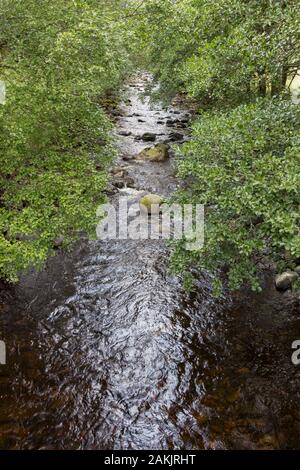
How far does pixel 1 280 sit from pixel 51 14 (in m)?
7.27

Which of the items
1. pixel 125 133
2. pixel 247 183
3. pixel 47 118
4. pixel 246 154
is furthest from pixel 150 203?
pixel 125 133

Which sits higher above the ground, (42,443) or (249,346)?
(249,346)

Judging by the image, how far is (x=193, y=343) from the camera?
9086 mm

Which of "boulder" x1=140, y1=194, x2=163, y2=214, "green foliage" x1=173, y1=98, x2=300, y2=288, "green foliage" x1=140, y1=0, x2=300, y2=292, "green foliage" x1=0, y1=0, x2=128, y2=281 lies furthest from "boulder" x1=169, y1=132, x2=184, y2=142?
"green foliage" x1=173, y1=98, x2=300, y2=288

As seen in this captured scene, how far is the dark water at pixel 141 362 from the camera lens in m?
7.12

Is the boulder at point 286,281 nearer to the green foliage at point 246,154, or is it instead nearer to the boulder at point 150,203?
the green foliage at point 246,154

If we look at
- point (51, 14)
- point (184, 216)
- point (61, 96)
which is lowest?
point (184, 216)

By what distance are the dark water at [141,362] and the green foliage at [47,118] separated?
1.93 m

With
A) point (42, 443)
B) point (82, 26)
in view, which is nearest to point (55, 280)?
point (42, 443)

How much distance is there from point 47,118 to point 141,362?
642 cm

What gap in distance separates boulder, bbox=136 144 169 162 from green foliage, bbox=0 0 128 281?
33.0 ft

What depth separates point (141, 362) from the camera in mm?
8609

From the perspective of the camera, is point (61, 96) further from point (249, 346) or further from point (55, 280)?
point (249, 346)

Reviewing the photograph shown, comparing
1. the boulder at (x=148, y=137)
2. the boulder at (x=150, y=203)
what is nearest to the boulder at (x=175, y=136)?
the boulder at (x=148, y=137)
